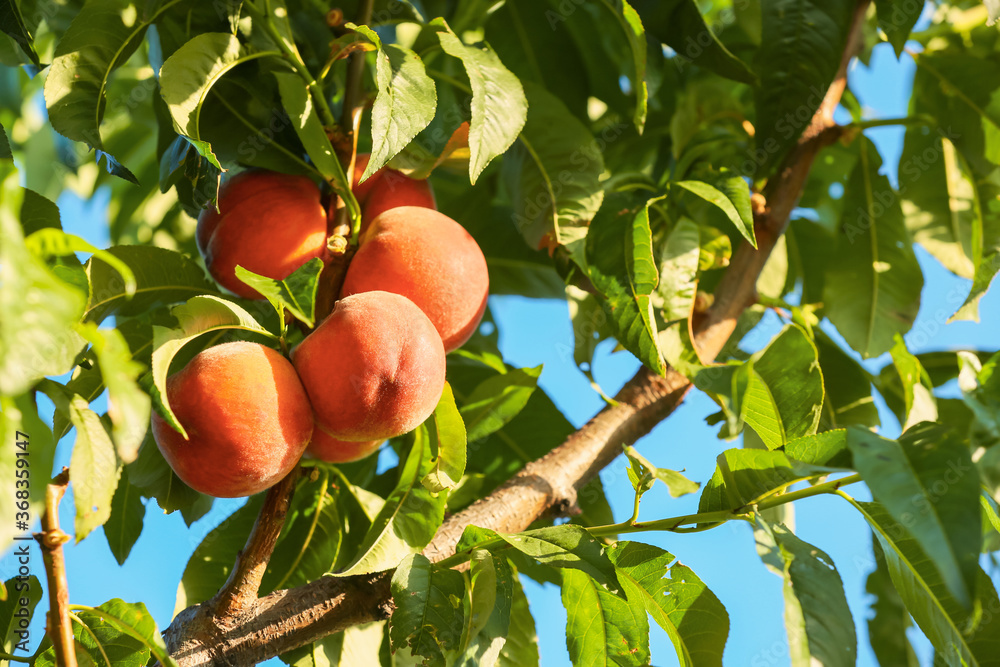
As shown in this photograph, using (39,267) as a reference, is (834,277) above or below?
above

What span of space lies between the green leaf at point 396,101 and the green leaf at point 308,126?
0.32 feet

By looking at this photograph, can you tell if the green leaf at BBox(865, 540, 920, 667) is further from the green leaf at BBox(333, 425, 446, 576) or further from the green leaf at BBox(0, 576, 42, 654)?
the green leaf at BBox(0, 576, 42, 654)

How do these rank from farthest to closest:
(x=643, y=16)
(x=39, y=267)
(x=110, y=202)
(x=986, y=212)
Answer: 1. (x=110, y=202)
2. (x=986, y=212)
3. (x=643, y=16)
4. (x=39, y=267)

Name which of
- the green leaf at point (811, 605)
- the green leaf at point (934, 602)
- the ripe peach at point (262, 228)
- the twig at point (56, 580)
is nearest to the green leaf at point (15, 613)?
the twig at point (56, 580)

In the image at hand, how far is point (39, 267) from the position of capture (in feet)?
1.49

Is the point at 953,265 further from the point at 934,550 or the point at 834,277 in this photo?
the point at 934,550

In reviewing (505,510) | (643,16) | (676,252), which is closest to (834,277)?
(676,252)

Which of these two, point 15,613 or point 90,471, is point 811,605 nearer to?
point 90,471

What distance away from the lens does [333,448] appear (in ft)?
2.77

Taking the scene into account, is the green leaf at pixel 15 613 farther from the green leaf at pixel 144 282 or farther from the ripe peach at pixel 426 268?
the ripe peach at pixel 426 268

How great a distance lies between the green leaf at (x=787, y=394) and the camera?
0.82 metres

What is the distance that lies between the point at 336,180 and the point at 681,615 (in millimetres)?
584

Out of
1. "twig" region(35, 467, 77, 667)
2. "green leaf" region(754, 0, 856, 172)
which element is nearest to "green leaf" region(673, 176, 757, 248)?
"green leaf" region(754, 0, 856, 172)

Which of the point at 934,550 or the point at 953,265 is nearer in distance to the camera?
the point at 934,550
